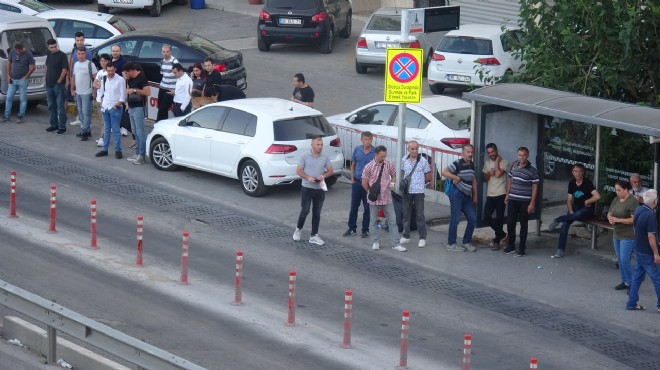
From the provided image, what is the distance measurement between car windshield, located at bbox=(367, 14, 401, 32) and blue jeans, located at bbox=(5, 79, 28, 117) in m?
9.76

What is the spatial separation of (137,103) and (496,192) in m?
7.06

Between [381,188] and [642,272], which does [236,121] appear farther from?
[642,272]

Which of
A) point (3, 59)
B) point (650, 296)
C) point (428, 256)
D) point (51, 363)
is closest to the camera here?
point (51, 363)

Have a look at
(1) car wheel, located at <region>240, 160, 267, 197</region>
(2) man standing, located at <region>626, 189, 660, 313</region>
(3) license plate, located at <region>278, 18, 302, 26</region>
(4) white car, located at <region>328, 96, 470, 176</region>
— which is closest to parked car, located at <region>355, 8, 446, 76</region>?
(3) license plate, located at <region>278, 18, 302, 26</region>

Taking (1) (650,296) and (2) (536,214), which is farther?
(2) (536,214)

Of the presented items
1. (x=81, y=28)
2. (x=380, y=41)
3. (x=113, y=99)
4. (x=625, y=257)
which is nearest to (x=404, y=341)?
(x=625, y=257)

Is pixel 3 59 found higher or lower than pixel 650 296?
higher

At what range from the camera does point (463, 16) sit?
3491cm

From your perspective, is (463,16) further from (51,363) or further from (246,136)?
(51,363)

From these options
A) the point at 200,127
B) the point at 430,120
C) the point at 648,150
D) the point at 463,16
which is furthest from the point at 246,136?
the point at 463,16

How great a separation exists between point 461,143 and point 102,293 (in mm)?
7962

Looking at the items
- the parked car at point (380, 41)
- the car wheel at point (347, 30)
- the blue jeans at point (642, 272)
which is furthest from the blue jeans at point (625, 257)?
Result: the car wheel at point (347, 30)

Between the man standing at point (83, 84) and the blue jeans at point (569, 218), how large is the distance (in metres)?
9.81

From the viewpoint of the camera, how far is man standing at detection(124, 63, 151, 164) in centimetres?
2120
